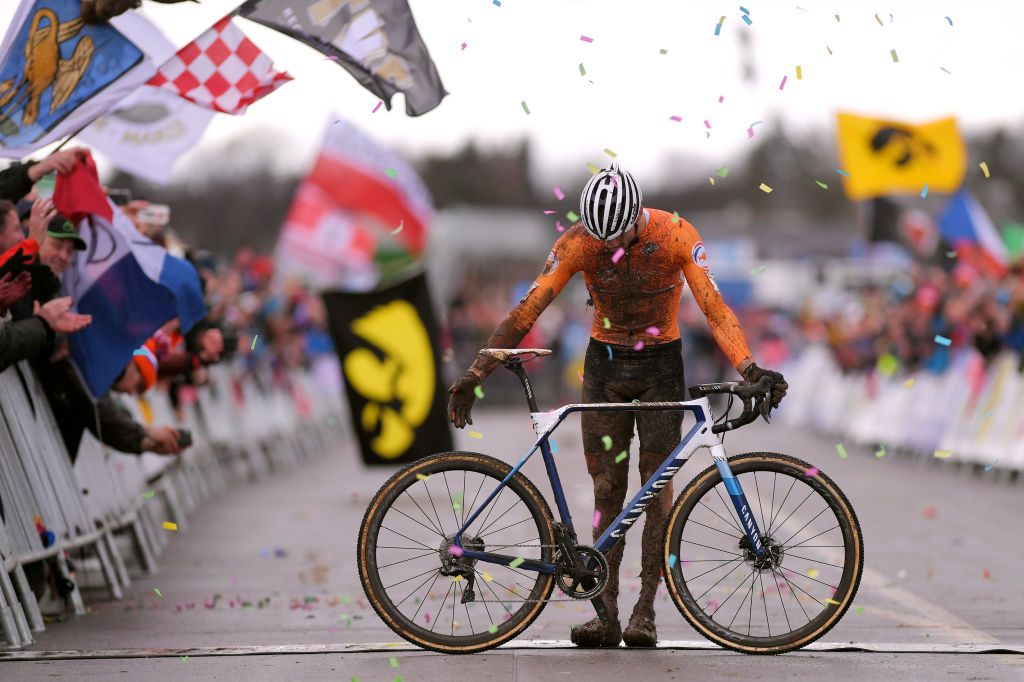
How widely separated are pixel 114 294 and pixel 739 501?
4046 millimetres

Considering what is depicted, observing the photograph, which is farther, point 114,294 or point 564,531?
point 114,294

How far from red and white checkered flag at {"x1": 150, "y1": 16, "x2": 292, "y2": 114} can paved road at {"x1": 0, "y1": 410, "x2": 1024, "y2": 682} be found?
8.50ft

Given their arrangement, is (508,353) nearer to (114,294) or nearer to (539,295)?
(539,295)

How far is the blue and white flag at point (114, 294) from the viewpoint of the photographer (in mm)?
8922

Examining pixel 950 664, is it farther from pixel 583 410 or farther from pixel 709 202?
pixel 709 202

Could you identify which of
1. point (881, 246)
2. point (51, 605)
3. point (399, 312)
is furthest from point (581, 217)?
point (881, 246)

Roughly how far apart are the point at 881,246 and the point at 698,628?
24279 millimetres

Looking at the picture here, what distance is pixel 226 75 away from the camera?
8.83m

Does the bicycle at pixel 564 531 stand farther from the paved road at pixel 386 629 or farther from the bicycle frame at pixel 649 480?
the paved road at pixel 386 629

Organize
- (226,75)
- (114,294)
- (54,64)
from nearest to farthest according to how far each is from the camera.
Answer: (54,64), (226,75), (114,294)

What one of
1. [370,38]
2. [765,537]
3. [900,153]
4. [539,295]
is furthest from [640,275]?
[900,153]

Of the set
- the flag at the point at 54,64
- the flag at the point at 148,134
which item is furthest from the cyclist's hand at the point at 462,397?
the flag at the point at 148,134

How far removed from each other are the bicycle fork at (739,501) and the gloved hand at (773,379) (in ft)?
0.97

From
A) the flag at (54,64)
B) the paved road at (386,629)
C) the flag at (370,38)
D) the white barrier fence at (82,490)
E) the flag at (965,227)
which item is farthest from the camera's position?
the flag at (965,227)
